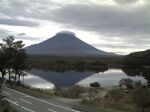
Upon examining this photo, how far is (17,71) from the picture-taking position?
50.1m

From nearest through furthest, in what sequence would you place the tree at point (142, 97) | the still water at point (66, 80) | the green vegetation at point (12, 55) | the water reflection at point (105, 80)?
the tree at point (142, 97) < the green vegetation at point (12, 55) < the still water at point (66, 80) < the water reflection at point (105, 80)

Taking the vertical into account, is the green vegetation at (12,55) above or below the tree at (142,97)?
above

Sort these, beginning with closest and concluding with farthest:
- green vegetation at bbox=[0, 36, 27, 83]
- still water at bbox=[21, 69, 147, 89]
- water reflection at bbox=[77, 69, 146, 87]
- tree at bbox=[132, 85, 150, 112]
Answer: tree at bbox=[132, 85, 150, 112]
green vegetation at bbox=[0, 36, 27, 83]
still water at bbox=[21, 69, 147, 89]
water reflection at bbox=[77, 69, 146, 87]

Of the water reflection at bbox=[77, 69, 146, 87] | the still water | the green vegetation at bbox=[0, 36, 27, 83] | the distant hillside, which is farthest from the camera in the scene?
the distant hillside

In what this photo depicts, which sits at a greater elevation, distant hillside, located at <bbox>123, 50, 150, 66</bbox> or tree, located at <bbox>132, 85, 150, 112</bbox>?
distant hillside, located at <bbox>123, 50, 150, 66</bbox>

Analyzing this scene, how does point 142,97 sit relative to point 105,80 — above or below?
above

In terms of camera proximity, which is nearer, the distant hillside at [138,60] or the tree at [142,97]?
the tree at [142,97]

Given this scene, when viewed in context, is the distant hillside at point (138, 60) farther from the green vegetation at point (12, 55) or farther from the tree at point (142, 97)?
the tree at point (142, 97)

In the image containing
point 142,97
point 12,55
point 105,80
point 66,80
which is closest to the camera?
point 142,97

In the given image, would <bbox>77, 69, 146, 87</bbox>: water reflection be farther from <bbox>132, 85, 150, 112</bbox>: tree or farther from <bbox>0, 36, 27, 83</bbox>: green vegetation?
<bbox>132, 85, 150, 112</bbox>: tree

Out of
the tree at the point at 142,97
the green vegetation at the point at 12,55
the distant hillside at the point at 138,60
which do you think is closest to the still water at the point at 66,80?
the green vegetation at the point at 12,55

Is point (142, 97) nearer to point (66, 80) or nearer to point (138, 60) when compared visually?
point (66, 80)

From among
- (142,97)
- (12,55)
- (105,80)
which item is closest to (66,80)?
(105,80)

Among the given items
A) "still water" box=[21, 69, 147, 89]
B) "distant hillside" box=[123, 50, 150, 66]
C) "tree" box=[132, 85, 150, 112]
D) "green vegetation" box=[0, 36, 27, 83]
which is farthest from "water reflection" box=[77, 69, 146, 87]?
"distant hillside" box=[123, 50, 150, 66]
